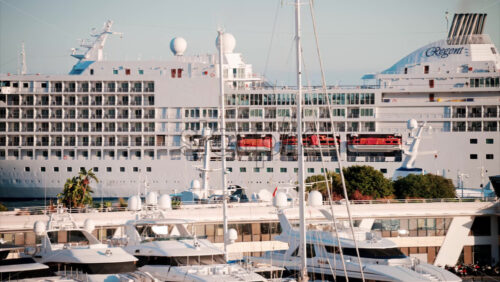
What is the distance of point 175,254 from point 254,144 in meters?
41.1

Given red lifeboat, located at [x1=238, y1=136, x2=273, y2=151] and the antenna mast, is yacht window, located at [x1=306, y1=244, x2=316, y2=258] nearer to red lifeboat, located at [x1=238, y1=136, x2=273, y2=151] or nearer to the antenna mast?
red lifeboat, located at [x1=238, y1=136, x2=273, y2=151]

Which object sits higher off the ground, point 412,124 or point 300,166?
point 412,124

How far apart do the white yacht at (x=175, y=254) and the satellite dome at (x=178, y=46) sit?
1680 inches

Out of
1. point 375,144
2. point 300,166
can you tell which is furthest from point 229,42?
point 300,166

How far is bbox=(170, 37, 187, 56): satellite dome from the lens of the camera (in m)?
71.0

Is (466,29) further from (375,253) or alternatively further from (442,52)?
(375,253)

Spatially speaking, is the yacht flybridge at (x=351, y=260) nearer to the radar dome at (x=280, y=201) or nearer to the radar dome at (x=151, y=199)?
the radar dome at (x=280, y=201)

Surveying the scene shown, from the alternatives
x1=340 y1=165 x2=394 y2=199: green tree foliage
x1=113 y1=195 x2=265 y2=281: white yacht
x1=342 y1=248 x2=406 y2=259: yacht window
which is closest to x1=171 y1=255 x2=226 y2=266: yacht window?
x1=113 y1=195 x2=265 y2=281: white yacht

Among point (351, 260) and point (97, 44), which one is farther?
point (97, 44)

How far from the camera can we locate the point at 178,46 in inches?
2795

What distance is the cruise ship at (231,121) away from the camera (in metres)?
66.3

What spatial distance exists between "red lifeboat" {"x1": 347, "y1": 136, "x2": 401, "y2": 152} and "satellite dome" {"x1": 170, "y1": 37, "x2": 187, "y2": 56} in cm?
1644

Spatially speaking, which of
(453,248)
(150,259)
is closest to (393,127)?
(453,248)

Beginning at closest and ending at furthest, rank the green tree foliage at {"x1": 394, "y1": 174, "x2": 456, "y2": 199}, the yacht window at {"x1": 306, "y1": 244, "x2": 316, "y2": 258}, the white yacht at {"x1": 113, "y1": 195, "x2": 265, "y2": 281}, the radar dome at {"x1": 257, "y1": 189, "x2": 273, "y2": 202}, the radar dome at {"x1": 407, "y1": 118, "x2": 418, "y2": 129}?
1. the white yacht at {"x1": 113, "y1": 195, "x2": 265, "y2": 281}
2. the yacht window at {"x1": 306, "y1": 244, "x2": 316, "y2": 258}
3. the radar dome at {"x1": 257, "y1": 189, "x2": 273, "y2": 202}
4. the green tree foliage at {"x1": 394, "y1": 174, "x2": 456, "y2": 199}
5. the radar dome at {"x1": 407, "y1": 118, "x2": 418, "y2": 129}
